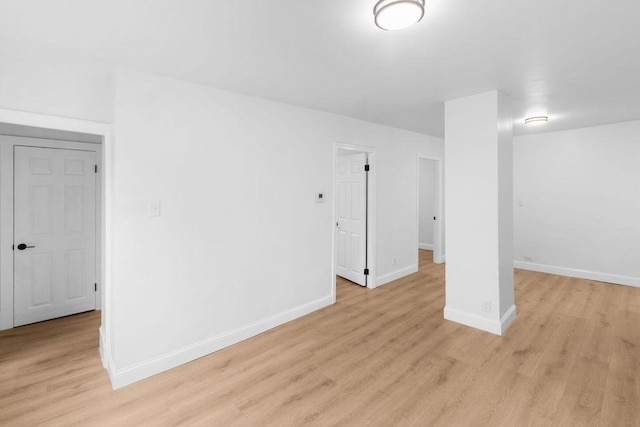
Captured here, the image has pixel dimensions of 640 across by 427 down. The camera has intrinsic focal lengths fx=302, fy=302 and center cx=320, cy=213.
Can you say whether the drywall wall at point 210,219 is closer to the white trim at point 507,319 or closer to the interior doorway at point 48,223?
the interior doorway at point 48,223

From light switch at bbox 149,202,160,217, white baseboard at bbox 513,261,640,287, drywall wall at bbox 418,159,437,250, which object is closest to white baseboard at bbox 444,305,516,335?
white baseboard at bbox 513,261,640,287

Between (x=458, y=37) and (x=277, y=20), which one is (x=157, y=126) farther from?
(x=458, y=37)

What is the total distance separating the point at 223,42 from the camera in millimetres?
2090

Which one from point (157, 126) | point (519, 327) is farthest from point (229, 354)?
point (519, 327)

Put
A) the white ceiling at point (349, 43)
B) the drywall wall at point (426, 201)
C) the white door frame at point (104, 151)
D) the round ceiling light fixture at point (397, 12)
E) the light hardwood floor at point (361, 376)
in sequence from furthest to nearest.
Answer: the drywall wall at point (426, 201), the white door frame at point (104, 151), the light hardwood floor at point (361, 376), the white ceiling at point (349, 43), the round ceiling light fixture at point (397, 12)

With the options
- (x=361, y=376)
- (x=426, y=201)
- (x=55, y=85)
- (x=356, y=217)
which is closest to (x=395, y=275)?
(x=356, y=217)

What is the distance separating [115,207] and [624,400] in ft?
13.3

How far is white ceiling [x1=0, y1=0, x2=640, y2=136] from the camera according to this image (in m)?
1.73

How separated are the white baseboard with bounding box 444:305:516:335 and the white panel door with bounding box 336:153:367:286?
5.01ft

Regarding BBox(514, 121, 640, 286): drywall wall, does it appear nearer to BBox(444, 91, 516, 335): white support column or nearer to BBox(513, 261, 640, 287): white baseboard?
BBox(513, 261, 640, 287): white baseboard

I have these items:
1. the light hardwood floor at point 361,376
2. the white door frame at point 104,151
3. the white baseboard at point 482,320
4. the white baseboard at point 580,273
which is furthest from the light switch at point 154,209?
the white baseboard at point 580,273

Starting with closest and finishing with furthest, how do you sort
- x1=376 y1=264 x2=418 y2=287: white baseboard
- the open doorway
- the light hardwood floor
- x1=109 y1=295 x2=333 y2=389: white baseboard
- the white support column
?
the light hardwood floor → x1=109 y1=295 x2=333 y2=389: white baseboard → the white support column → the open doorway → x1=376 y1=264 x2=418 y2=287: white baseboard

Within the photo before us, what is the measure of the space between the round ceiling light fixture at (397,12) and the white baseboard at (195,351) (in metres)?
2.94

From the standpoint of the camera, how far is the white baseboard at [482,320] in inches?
125
